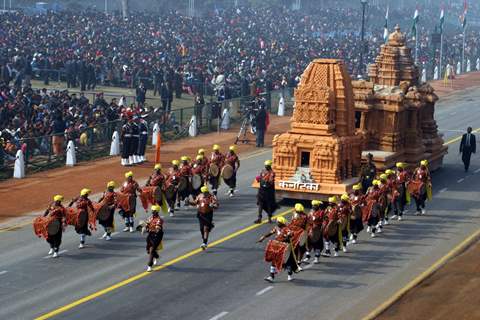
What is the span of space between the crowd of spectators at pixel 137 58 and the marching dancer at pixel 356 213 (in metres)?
15.6

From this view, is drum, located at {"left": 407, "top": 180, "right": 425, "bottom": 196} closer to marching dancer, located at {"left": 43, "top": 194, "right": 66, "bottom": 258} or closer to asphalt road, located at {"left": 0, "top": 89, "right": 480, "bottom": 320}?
asphalt road, located at {"left": 0, "top": 89, "right": 480, "bottom": 320}

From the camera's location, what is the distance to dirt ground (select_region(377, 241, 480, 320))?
2434 cm

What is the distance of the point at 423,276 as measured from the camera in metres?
28.6

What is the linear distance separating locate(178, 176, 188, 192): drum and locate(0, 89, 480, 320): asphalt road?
81 centimetres

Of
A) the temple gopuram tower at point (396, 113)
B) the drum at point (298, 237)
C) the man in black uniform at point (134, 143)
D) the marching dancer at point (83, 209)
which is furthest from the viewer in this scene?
the man in black uniform at point (134, 143)

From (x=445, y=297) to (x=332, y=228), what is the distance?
522 cm

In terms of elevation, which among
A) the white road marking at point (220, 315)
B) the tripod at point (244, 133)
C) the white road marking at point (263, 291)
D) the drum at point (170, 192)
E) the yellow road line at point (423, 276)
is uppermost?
the tripod at point (244, 133)

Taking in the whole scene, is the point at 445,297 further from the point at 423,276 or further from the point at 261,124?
the point at 261,124

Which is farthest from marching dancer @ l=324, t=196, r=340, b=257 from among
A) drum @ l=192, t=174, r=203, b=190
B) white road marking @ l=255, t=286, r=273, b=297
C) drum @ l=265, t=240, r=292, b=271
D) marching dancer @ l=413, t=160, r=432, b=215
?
drum @ l=192, t=174, r=203, b=190

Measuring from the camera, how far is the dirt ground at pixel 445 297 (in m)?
24.3

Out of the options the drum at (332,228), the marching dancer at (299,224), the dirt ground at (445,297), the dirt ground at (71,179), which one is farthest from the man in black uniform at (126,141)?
the dirt ground at (445,297)

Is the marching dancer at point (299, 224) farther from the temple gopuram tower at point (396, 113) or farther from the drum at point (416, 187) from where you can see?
the temple gopuram tower at point (396, 113)

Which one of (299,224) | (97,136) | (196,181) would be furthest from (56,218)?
(97,136)

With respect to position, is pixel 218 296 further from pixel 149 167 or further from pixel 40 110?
pixel 40 110
